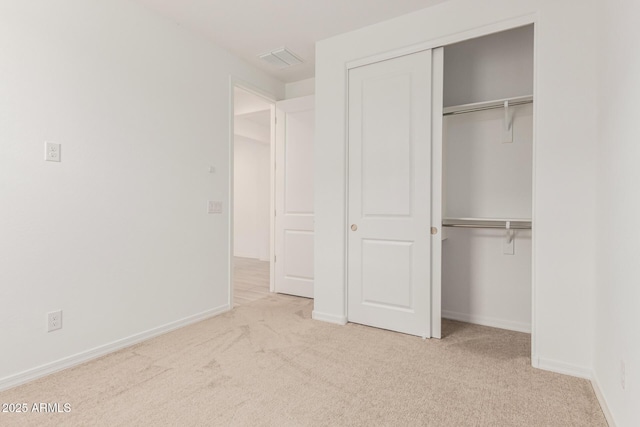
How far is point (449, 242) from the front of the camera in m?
3.20

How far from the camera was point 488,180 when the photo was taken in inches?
118

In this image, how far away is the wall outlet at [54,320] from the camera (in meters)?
2.09

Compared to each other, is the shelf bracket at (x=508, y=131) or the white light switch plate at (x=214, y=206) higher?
the shelf bracket at (x=508, y=131)

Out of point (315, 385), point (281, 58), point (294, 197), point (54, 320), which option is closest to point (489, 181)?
point (294, 197)

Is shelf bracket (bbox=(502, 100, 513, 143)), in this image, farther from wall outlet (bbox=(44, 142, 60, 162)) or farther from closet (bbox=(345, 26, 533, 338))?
wall outlet (bbox=(44, 142, 60, 162))

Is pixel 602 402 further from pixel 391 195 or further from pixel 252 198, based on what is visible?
pixel 252 198

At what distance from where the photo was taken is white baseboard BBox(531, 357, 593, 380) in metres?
2.05

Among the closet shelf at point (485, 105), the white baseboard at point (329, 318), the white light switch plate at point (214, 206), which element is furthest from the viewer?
the white light switch plate at point (214, 206)

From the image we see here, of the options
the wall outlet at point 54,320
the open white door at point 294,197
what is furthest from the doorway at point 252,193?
the wall outlet at point 54,320

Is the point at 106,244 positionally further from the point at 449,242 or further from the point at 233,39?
the point at 449,242

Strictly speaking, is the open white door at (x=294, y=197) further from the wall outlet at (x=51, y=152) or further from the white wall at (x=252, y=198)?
the white wall at (x=252, y=198)

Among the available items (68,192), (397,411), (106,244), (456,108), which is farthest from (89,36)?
(397,411)

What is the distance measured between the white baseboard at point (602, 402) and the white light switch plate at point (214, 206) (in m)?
3.11

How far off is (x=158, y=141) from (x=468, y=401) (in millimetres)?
2841
